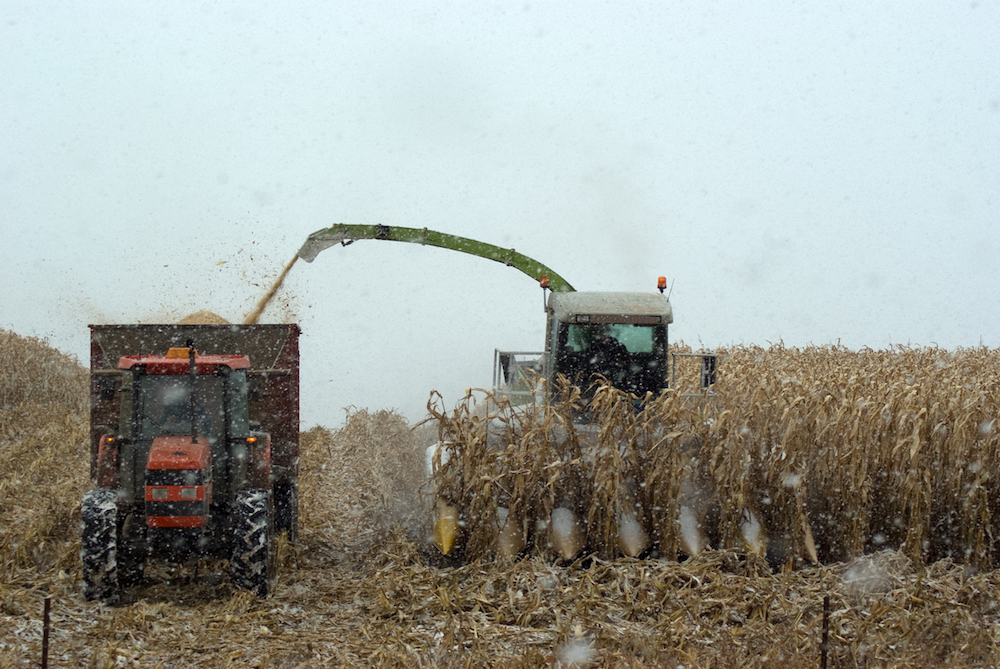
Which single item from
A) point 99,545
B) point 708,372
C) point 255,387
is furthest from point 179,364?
point 708,372

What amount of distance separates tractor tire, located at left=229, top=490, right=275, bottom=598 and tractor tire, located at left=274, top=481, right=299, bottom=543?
1.23 m

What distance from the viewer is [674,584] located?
5809 mm

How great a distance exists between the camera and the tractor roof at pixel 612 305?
756cm

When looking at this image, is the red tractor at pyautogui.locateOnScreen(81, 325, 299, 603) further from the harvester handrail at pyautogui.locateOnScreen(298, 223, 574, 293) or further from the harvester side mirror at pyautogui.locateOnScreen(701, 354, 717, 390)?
the harvester side mirror at pyautogui.locateOnScreen(701, 354, 717, 390)

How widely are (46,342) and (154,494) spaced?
44.7ft

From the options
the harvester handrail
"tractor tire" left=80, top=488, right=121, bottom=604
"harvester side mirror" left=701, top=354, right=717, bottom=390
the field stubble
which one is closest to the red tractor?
"tractor tire" left=80, top=488, right=121, bottom=604

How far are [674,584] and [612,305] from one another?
2.79 meters

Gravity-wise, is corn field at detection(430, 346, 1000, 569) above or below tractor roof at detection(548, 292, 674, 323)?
below

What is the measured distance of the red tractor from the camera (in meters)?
5.61

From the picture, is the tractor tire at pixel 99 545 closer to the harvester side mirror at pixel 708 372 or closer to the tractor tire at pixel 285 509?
the tractor tire at pixel 285 509

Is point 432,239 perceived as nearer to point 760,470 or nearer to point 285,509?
point 285,509

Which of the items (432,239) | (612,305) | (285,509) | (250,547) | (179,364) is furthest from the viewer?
(432,239)

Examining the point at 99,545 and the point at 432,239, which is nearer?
the point at 99,545

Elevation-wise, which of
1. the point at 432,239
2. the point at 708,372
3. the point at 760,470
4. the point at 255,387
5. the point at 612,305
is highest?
the point at 432,239
